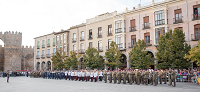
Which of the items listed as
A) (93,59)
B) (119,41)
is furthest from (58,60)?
(119,41)

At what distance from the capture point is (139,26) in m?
32.1

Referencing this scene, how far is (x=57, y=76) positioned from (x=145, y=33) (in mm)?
15641

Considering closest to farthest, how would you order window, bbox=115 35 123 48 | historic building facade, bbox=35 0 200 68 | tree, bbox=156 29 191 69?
tree, bbox=156 29 191 69 → historic building facade, bbox=35 0 200 68 → window, bbox=115 35 123 48

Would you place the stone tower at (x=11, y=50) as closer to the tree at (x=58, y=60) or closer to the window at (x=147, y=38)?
the tree at (x=58, y=60)

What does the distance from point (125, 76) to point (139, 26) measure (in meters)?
13.6

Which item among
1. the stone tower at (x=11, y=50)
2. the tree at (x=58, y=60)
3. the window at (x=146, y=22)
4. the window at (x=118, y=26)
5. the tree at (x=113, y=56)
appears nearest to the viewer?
the tree at (x=113, y=56)

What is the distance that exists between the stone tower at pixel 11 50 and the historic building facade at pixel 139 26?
80.7ft

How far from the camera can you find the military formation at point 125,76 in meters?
18.6

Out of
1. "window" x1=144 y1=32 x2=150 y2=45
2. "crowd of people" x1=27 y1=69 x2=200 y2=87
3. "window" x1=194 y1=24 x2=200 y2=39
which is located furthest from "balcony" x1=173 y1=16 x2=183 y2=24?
"crowd of people" x1=27 y1=69 x2=200 y2=87

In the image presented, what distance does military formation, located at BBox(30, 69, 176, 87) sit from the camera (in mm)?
18641

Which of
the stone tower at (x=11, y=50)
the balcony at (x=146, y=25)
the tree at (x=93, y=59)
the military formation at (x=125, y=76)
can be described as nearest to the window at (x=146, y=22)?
the balcony at (x=146, y=25)

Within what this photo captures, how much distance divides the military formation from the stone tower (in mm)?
24444

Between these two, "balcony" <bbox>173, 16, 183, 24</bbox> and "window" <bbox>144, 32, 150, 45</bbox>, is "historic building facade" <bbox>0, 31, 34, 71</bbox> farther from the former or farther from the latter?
"balcony" <bbox>173, 16, 183, 24</bbox>

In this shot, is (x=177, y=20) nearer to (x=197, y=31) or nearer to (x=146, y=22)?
(x=197, y=31)
